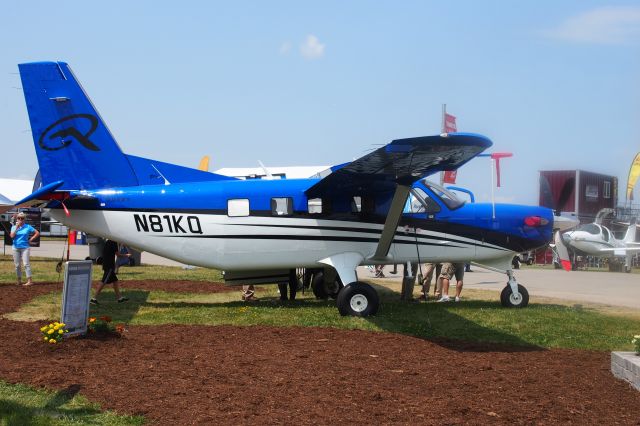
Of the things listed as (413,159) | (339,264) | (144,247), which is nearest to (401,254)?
(339,264)

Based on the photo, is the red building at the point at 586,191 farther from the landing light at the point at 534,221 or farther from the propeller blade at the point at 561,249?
the landing light at the point at 534,221

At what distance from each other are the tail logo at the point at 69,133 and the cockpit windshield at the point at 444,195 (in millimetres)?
6809

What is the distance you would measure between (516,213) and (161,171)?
24.6 feet

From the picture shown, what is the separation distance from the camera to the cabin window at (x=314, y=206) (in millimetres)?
12586

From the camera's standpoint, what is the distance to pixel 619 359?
7273 mm

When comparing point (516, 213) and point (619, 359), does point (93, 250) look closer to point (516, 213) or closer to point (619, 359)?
point (516, 213)

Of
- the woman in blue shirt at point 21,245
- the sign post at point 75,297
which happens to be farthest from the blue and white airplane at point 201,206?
the woman in blue shirt at point 21,245

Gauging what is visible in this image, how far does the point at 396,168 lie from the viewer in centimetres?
1095

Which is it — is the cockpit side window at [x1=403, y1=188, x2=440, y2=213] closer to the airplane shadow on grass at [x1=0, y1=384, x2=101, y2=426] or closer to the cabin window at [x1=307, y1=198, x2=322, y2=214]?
the cabin window at [x1=307, y1=198, x2=322, y2=214]

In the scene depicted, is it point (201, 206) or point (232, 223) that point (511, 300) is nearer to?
point (232, 223)

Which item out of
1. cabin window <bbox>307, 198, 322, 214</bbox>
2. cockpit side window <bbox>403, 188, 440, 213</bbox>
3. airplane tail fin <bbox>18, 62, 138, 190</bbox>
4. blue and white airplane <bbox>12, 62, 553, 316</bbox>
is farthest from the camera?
cockpit side window <bbox>403, 188, 440, 213</bbox>

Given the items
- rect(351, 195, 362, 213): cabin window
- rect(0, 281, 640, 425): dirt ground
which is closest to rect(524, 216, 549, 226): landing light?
rect(351, 195, 362, 213): cabin window

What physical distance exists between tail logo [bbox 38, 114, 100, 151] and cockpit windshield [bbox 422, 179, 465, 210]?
6.81m

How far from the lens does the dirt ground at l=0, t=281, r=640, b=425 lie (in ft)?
19.3
